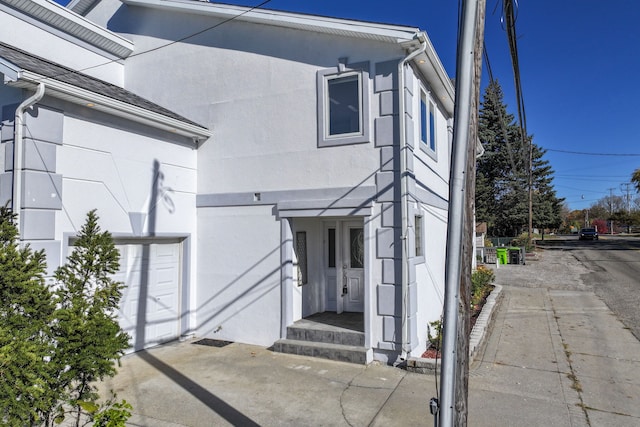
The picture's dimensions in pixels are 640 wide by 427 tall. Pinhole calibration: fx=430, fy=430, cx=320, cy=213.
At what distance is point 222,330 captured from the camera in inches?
345

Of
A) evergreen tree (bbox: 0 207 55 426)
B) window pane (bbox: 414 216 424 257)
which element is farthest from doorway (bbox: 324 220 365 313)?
evergreen tree (bbox: 0 207 55 426)

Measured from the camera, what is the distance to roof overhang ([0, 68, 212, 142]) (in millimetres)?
5945

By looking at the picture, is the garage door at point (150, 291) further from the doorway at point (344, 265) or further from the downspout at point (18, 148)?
the doorway at point (344, 265)

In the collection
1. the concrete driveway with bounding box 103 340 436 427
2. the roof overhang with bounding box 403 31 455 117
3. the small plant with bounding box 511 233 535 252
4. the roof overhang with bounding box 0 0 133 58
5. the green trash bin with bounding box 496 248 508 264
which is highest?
the roof overhang with bounding box 0 0 133 58

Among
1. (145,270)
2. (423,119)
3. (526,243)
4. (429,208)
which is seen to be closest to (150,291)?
(145,270)

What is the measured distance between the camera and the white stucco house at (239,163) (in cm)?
684

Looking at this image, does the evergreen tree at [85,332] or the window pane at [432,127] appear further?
the window pane at [432,127]

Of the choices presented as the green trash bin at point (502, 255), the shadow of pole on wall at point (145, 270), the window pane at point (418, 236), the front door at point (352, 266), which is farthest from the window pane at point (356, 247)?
the green trash bin at point (502, 255)

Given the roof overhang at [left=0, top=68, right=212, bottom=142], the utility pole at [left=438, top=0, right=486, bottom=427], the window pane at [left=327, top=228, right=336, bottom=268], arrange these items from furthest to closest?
the window pane at [left=327, top=228, right=336, bottom=268], the roof overhang at [left=0, top=68, right=212, bottom=142], the utility pole at [left=438, top=0, right=486, bottom=427]

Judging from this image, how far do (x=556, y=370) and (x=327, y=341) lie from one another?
12.4 ft

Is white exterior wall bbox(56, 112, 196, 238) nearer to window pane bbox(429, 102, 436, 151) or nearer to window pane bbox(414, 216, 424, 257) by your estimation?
window pane bbox(414, 216, 424, 257)

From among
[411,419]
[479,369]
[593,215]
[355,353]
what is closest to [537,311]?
[479,369]

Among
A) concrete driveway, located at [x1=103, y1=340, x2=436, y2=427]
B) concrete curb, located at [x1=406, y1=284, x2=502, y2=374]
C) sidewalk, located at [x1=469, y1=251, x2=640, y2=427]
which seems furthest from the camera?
concrete curb, located at [x1=406, y1=284, x2=502, y2=374]

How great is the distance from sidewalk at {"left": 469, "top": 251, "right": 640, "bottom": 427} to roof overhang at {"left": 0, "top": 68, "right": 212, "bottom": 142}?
686 centimetres
